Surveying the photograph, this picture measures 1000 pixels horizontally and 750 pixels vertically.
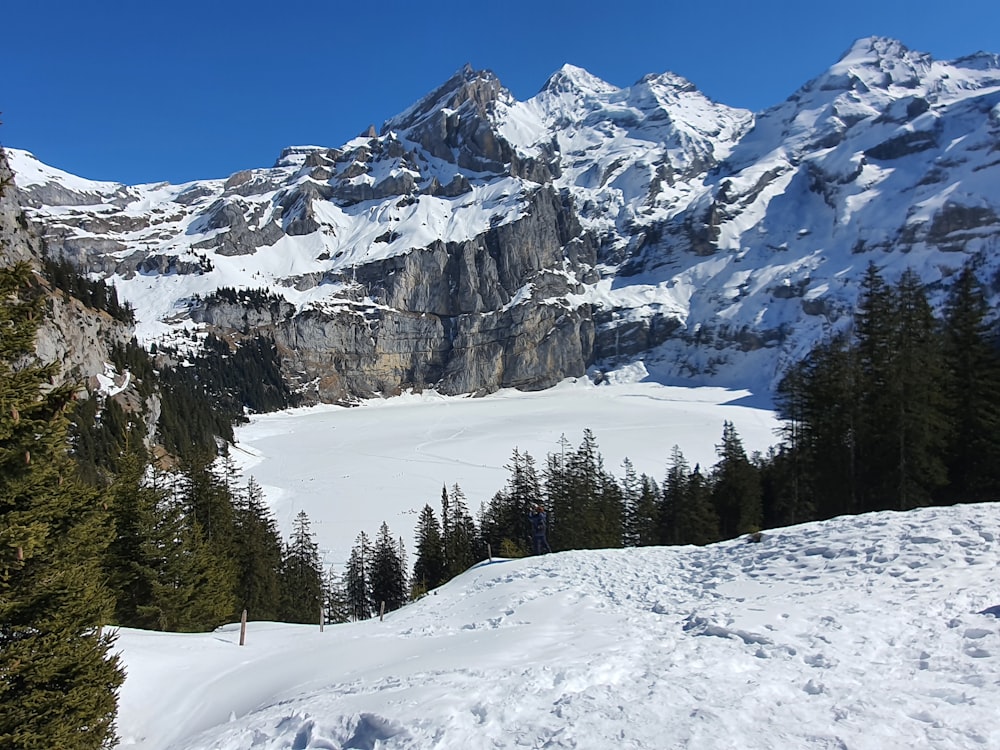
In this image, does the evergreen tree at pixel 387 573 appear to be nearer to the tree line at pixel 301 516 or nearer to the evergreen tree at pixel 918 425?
the tree line at pixel 301 516

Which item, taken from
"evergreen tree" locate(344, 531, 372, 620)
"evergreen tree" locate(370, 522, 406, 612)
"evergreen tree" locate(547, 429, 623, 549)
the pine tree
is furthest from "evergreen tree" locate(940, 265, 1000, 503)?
"evergreen tree" locate(344, 531, 372, 620)

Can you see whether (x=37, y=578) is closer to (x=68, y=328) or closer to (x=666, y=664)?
(x=666, y=664)

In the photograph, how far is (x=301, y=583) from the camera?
43.2m

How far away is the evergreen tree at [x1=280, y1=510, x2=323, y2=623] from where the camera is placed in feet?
133

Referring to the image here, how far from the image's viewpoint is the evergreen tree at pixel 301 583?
4062 centimetres

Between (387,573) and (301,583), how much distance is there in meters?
6.26

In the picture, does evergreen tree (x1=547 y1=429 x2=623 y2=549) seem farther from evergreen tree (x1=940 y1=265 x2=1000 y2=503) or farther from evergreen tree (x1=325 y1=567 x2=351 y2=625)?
evergreen tree (x1=940 y1=265 x2=1000 y2=503)

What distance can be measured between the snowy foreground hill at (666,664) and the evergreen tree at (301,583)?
2649 centimetres

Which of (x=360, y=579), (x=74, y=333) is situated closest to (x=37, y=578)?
(x=360, y=579)

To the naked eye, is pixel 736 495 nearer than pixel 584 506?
No

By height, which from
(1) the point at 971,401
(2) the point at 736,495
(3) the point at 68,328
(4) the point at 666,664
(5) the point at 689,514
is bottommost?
(5) the point at 689,514

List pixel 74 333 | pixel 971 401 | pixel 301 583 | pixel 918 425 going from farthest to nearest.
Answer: pixel 74 333
pixel 301 583
pixel 971 401
pixel 918 425

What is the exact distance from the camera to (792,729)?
546 centimetres

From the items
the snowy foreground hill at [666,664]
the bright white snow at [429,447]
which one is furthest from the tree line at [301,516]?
the bright white snow at [429,447]
